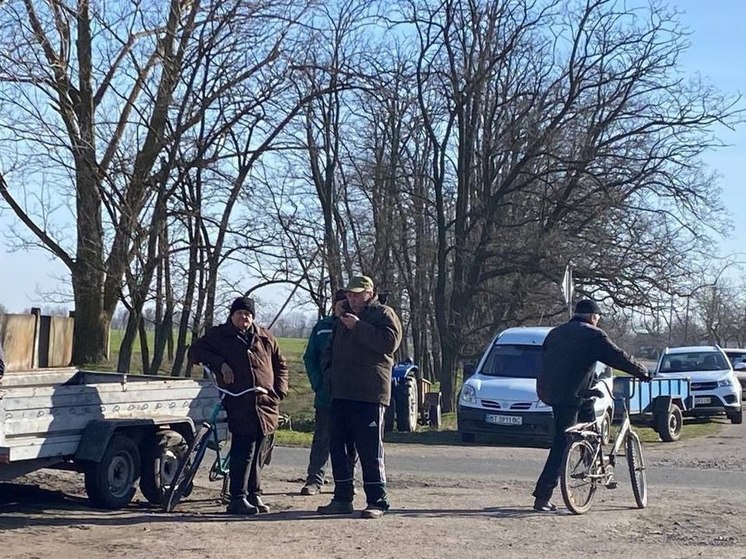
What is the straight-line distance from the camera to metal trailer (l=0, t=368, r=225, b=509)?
8.65 m

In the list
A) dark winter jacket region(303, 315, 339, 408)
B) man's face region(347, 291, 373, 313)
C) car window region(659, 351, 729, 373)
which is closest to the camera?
man's face region(347, 291, 373, 313)

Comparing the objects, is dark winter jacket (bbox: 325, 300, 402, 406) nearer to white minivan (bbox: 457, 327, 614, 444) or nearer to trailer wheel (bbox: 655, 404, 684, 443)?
white minivan (bbox: 457, 327, 614, 444)

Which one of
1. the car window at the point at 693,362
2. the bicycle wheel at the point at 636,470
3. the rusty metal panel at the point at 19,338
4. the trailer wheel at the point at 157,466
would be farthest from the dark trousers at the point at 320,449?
the car window at the point at 693,362

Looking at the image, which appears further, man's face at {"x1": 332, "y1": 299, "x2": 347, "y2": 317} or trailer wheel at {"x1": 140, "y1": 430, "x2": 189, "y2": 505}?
trailer wheel at {"x1": 140, "y1": 430, "x2": 189, "y2": 505}

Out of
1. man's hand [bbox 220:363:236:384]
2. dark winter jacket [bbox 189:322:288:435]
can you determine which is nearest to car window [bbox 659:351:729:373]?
dark winter jacket [bbox 189:322:288:435]

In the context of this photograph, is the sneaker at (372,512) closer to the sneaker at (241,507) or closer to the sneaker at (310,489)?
the sneaker at (241,507)

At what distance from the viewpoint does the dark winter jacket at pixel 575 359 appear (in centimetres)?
997

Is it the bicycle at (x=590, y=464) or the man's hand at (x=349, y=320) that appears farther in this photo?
the bicycle at (x=590, y=464)

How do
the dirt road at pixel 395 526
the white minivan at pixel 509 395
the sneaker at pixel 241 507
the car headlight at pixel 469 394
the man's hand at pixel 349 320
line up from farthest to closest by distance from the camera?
1. the car headlight at pixel 469 394
2. the white minivan at pixel 509 395
3. the sneaker at pixel 241 507
4. the man's hand at pixel 349 320
5. the dirt road at pixel 395 526

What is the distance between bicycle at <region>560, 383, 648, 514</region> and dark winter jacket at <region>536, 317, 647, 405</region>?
15cm

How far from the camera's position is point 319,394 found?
36.2ft

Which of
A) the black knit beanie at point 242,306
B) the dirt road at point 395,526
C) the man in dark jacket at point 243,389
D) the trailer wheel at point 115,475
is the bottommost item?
the dirt road at point 395,526

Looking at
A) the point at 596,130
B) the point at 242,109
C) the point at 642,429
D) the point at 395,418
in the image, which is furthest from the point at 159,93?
the point at 596,130

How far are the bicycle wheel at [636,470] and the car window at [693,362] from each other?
17.2 metres
